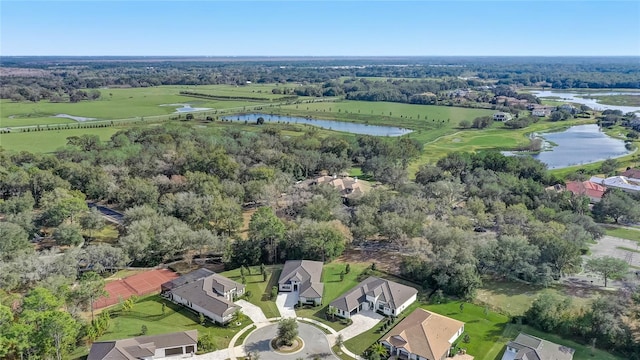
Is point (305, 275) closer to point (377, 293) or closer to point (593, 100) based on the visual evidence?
point (377, 293)

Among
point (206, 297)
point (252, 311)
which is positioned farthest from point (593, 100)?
point (206, 297)

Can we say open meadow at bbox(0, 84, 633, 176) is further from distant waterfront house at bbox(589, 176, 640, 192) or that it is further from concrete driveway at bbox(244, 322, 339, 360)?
concrete driveway at bbox(244, 322, 339, 360)

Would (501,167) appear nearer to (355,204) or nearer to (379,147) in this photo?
(379,147)

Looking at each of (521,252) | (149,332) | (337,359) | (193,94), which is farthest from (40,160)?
(193,94)

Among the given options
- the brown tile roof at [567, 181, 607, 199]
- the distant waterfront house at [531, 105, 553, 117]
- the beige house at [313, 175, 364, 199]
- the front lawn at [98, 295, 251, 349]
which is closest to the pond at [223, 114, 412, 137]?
the beige house at [313, 175, 364, 199]

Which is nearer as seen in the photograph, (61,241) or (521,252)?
(521,252)
